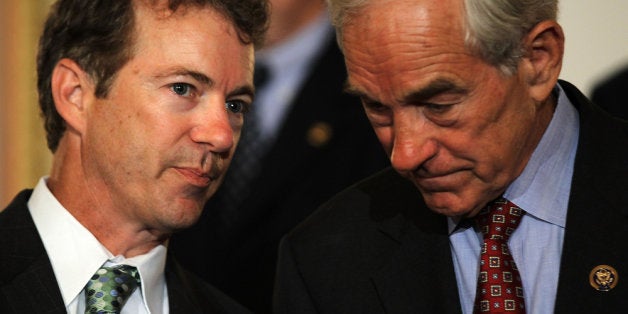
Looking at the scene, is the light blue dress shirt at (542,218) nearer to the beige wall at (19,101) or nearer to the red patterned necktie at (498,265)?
the red patterned necktie at (498,265)

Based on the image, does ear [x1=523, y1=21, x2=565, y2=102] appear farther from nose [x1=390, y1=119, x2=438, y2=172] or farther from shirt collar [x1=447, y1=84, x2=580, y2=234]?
nose [x1=390, y1=119, x2=438, y2=172]

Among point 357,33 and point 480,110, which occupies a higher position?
point 357,33

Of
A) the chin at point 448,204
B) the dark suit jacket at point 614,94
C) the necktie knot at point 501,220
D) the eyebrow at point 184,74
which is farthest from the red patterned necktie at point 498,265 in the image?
the dark suit jacket at point 614,94

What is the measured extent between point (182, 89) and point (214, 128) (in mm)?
133

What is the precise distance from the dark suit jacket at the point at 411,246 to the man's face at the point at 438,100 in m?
0.22

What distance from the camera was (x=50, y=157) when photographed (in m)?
4.42

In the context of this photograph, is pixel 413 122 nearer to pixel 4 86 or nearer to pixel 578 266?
pixel 578 266

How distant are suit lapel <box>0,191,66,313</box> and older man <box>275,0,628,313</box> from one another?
26.7 inches

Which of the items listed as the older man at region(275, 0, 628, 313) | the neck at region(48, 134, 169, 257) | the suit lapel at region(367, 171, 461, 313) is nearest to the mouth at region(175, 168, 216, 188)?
the neck at region(48, 134, 169, 257)

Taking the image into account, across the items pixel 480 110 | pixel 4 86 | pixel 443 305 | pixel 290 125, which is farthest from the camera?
pixel 4 86

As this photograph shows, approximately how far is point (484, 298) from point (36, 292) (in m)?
1.14

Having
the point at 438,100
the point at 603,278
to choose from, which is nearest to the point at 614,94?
the point at 603,278

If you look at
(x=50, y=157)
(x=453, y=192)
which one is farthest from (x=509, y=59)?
(x=50, y=157)

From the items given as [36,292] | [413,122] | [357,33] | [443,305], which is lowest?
[443,305]
